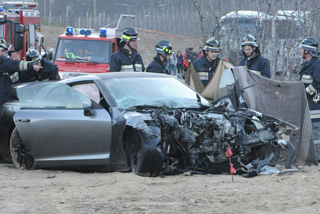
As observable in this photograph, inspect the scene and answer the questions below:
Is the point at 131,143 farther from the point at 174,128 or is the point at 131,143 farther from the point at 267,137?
the point at 267,137

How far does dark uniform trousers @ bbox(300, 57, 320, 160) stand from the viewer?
10.8 meters

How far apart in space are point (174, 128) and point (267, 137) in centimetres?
111

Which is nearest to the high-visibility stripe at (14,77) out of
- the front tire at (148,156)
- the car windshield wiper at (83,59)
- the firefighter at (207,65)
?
the firefighter at (207,65)

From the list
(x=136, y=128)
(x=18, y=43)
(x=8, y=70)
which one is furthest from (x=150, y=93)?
(x=18, y=43)

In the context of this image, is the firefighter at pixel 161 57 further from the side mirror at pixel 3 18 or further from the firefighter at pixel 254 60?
the side mirror at pixel 3 18

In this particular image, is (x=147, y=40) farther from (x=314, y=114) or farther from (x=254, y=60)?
(x=314, y=114)

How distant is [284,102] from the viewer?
10.5 m

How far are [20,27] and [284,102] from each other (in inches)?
280

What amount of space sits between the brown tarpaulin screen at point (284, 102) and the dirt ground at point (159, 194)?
1782mm

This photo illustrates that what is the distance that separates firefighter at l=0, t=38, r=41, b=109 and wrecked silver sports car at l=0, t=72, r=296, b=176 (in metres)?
1.40

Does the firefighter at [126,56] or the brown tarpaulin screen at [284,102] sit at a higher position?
the firefighter at [126,56]

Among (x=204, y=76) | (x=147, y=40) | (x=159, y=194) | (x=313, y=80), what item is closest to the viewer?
(x=159, y=194)

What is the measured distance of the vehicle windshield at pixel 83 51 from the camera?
19.5m

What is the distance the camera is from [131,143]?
877cm
